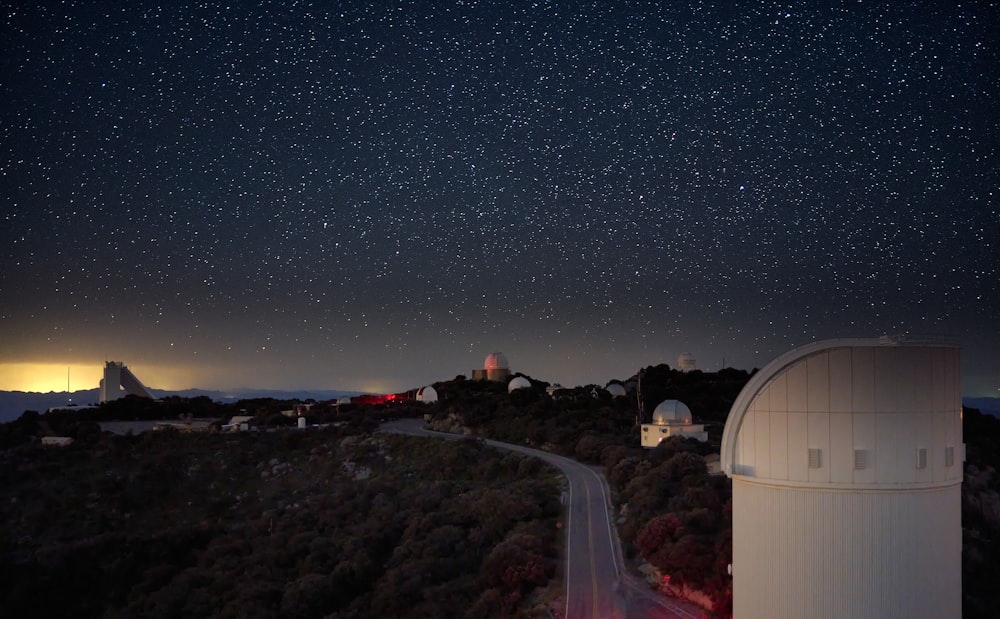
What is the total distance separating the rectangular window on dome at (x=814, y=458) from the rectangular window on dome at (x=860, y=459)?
1.42 ft

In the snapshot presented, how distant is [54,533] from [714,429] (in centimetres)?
3012

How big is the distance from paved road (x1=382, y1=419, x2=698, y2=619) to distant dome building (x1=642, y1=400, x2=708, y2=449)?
843 centimetres

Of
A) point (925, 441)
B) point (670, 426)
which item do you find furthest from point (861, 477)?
point (670, 426)

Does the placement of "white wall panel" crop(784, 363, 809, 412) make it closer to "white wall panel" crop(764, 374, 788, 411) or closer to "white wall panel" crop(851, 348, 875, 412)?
"white wall panel" crop(764, 374, 788, 411)

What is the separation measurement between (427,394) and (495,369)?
777 centimetres

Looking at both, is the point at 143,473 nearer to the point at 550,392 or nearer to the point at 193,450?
the point at 193,450

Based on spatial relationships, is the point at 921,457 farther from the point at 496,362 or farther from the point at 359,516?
the point at 496,362

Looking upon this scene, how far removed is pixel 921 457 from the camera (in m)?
9.91

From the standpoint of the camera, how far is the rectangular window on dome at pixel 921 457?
988 centimetres

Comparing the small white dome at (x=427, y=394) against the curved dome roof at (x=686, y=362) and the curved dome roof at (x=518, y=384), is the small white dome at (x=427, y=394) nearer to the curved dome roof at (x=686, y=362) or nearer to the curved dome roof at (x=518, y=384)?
the curved dome roof at (x=518, y=384)

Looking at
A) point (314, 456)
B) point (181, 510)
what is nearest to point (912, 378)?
point (181, 510)

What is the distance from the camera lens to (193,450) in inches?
1682

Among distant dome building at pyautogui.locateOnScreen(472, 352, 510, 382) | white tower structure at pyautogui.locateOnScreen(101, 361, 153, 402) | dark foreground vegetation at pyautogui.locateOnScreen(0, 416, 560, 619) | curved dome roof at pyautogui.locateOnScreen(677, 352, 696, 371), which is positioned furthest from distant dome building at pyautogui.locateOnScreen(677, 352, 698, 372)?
white tower structure at pyautogui.locateOnScreen(101, 361, 153, 402)

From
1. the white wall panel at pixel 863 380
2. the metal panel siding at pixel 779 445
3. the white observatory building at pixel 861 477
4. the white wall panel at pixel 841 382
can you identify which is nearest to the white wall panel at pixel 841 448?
the white observatory building at pixel 861 477
